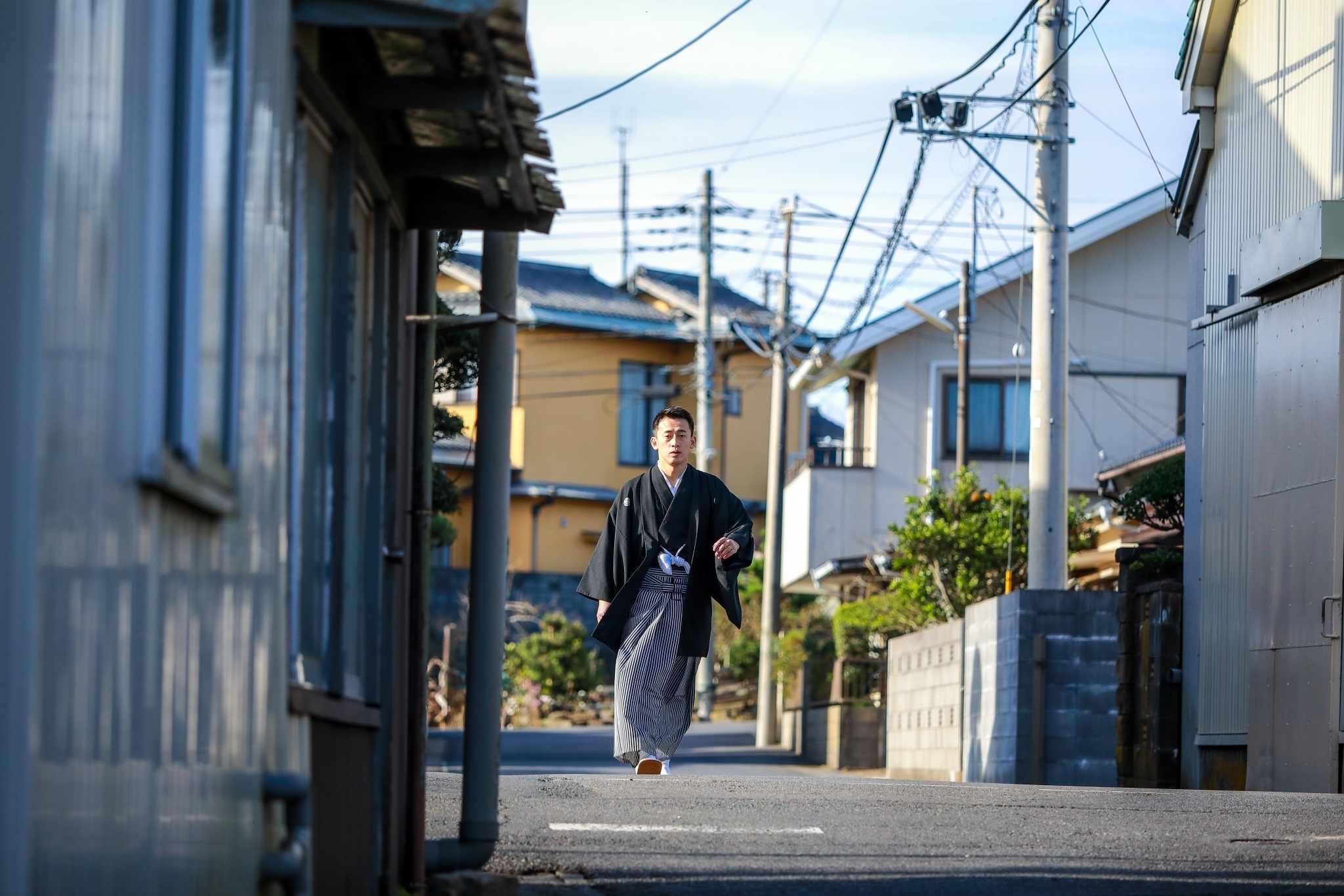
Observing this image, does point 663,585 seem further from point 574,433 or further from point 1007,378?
point 574,433

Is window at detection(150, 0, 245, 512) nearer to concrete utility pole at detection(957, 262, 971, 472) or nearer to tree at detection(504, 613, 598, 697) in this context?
concrete utility pole at detection(957, 262, 971, 472)

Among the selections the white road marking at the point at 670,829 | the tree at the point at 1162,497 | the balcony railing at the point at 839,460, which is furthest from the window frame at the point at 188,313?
the balcony railing at the point at 839,460

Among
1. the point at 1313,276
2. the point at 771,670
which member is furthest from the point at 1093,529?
the point at 1313,276

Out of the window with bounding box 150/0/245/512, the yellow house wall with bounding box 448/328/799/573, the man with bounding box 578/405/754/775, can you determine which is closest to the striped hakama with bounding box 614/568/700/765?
the man with bounding box 578/405/754/775

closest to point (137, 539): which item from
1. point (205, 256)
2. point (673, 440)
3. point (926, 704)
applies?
point (205, 256)

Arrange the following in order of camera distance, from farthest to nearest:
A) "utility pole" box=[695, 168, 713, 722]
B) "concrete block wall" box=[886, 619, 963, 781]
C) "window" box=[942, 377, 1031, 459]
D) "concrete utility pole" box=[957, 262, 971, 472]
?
"utility pole" box=[695, 168, 713, 722], "window" box=[942, 377, 1031, 459], "concrete utility pole" box=[957, 262, 971, 472], "concrete block wall" box=[886, 619, 963, 781]

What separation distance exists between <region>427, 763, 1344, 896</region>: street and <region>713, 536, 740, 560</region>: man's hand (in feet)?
4.51

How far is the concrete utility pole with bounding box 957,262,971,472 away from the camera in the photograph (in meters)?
25.8

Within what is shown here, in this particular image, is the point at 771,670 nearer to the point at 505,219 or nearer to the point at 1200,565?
the point at 1200,565

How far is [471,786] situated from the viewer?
590cm

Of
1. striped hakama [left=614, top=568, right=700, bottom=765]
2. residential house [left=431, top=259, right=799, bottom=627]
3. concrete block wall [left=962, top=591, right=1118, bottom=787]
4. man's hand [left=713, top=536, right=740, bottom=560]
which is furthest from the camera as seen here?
residential house [left=431, top=259, right=799, bottom=627]

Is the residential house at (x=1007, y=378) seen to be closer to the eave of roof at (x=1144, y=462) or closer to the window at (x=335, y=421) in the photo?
the eave of roof at (x=1144, y=462)

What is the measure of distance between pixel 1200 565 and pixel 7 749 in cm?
1156

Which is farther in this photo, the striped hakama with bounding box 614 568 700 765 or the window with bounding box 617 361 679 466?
the window with bounding box 617 361 679 466
